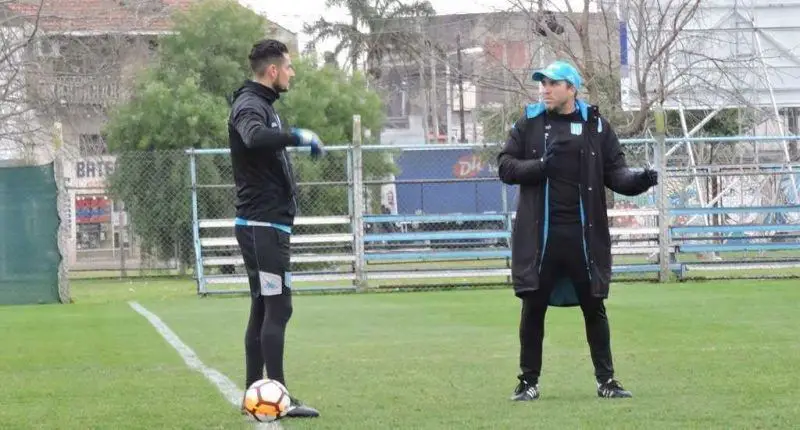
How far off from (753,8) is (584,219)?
2468 cm

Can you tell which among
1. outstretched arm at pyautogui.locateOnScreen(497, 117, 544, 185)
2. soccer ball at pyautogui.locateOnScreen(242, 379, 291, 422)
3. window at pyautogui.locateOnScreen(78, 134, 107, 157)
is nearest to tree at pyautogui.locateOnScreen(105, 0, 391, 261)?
window at pyautogui.locateOnScreen(78, 134, 107, 157)

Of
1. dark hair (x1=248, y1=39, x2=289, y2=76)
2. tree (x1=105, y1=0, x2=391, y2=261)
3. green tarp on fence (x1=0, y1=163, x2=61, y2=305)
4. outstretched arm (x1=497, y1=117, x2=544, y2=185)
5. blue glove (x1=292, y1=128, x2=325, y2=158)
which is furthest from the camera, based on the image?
tree (x1=105, y1=0, x2=391, y2=261)

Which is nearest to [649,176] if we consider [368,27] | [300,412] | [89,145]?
[300,412]

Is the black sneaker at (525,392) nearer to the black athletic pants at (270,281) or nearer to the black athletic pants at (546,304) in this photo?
the black athletic pants at (546,304)

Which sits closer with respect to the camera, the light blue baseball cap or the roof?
the light blue baseball cap

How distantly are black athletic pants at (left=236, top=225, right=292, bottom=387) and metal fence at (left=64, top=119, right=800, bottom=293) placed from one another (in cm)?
1077

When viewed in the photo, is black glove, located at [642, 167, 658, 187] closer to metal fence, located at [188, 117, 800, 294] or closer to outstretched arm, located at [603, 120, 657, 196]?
outstretched arm, located at [603, 120, 657, 196]

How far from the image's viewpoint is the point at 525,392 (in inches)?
301

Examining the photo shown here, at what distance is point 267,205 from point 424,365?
2991mm

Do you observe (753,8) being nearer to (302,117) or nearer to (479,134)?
(302,117)

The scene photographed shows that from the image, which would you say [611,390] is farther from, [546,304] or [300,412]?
[300,412]

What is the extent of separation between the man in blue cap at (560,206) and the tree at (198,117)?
17.8m

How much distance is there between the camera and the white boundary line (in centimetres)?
783

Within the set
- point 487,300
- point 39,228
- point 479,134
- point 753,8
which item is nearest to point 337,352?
point 487,300
